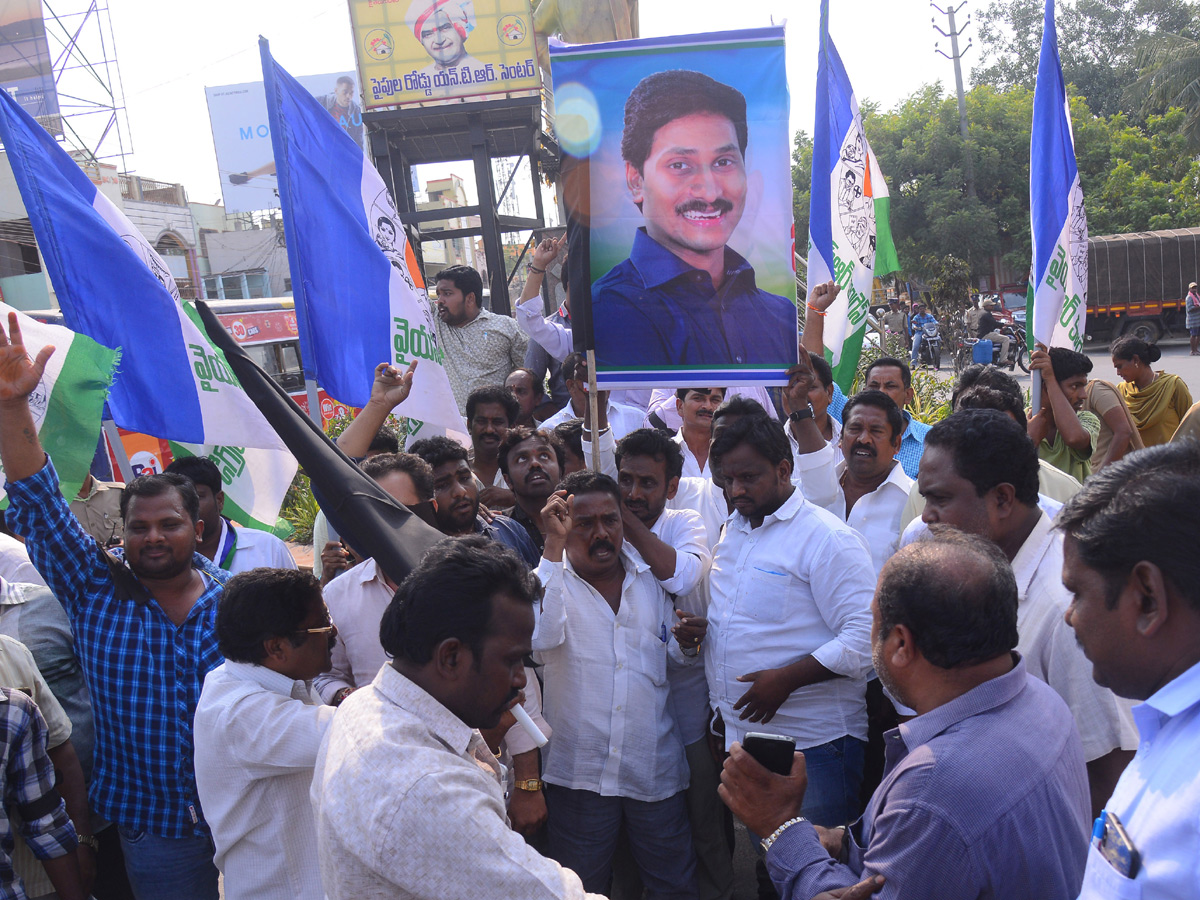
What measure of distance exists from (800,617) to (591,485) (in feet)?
2.73

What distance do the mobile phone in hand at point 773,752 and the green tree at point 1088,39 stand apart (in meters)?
42.9

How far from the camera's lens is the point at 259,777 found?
2.25m

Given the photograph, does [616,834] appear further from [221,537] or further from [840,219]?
[840,219]

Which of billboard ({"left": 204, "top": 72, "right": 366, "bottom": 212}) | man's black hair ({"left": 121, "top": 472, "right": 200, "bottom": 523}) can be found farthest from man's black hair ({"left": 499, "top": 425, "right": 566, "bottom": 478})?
billboard ({"left": 204, "top": 72, "right": 366, "bottom": 212})

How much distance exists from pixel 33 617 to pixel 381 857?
2348 millimetres

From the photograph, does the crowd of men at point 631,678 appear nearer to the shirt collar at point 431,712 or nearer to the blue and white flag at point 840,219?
the shirt collar at point 431,712

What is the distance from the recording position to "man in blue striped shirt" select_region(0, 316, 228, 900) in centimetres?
272

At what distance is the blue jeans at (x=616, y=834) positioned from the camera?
3061 mm

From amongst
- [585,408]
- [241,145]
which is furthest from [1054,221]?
[241,145]

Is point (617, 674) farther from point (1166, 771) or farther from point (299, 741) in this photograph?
point (1166, 771)

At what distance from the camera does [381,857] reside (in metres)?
1.49

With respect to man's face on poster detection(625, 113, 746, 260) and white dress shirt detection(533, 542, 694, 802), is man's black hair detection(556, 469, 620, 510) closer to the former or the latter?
white dress shirt detection(533, 542, 694, 802)

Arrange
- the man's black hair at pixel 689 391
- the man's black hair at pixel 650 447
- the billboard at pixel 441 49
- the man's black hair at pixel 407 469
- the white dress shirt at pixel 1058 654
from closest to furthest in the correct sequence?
the white dress shirt at pixel 1058 654, the man's black hair at pixel 407 469, the man's black hair at pixel 650 447, the man's black hair at pixel 689 391, the billboard at pixel 441 49

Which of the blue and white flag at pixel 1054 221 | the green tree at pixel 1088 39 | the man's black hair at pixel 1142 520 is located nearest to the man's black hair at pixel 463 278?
the blue and white flag at pixel 1054 221
